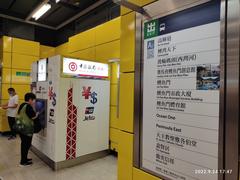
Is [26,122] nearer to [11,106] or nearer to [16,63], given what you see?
[11,106]

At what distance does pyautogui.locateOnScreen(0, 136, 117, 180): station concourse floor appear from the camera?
3381 mm

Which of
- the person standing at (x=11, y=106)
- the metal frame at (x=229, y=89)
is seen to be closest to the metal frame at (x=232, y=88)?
the metal frame at (x=229, y=89)

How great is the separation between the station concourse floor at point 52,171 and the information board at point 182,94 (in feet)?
8.07

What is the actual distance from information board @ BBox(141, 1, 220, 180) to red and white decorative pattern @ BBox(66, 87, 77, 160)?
2.70 m

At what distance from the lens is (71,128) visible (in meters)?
3.85

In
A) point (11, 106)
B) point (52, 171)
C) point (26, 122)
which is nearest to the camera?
point (52, 171)

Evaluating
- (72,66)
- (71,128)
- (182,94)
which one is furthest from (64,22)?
(182,94)

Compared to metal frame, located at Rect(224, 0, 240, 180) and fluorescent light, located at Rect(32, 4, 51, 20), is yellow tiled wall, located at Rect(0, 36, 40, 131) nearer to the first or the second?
fluorescent light, located at Rect(32, 4, 51, 20)

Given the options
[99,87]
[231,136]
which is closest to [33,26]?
[99,87]

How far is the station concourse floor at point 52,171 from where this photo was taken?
3381 mm

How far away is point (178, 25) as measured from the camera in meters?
1.16

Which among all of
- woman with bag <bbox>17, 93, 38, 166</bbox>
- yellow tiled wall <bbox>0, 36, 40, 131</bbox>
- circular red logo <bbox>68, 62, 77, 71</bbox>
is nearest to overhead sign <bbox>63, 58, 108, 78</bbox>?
circular red logo <bbox>68, 62, 77, 71</bbox>

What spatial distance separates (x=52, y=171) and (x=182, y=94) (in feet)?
10.9

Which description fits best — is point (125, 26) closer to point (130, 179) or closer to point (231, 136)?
point (231, 136)
